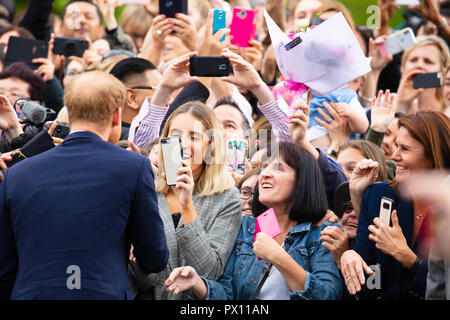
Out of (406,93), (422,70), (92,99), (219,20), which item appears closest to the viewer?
(92,99)

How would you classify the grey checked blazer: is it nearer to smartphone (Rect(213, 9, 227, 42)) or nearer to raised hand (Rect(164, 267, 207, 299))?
raised hand (Rect(164, 267, 207, 299))

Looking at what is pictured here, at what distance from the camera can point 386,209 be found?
3.62 metres

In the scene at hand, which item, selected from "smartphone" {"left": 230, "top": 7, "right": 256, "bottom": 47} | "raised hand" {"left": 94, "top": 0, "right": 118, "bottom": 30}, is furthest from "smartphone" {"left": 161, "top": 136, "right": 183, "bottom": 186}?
"raised hand" {"left": 94, "top": 0, "right": 118, "bottom": 30}

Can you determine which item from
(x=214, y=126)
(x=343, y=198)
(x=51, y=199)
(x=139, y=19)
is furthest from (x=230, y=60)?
(x=139, y=19)

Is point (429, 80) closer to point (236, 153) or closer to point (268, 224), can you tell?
point (236, 153)

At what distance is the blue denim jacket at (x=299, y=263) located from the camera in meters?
3.58

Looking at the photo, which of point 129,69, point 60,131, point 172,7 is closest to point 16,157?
point 60,131

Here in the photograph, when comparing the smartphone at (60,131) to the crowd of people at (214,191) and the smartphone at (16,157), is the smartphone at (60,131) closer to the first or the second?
the crowd of people at (214,191)

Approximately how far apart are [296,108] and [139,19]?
14.1ft

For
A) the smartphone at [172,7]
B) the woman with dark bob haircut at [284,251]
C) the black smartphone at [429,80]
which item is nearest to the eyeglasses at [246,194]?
the woman with dark bob haircut at [284,251]

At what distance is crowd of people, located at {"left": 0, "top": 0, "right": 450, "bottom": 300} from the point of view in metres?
2.94

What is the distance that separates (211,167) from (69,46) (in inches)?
110

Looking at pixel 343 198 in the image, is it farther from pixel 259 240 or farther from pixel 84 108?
pixel 84 108

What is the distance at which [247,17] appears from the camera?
5406mm
